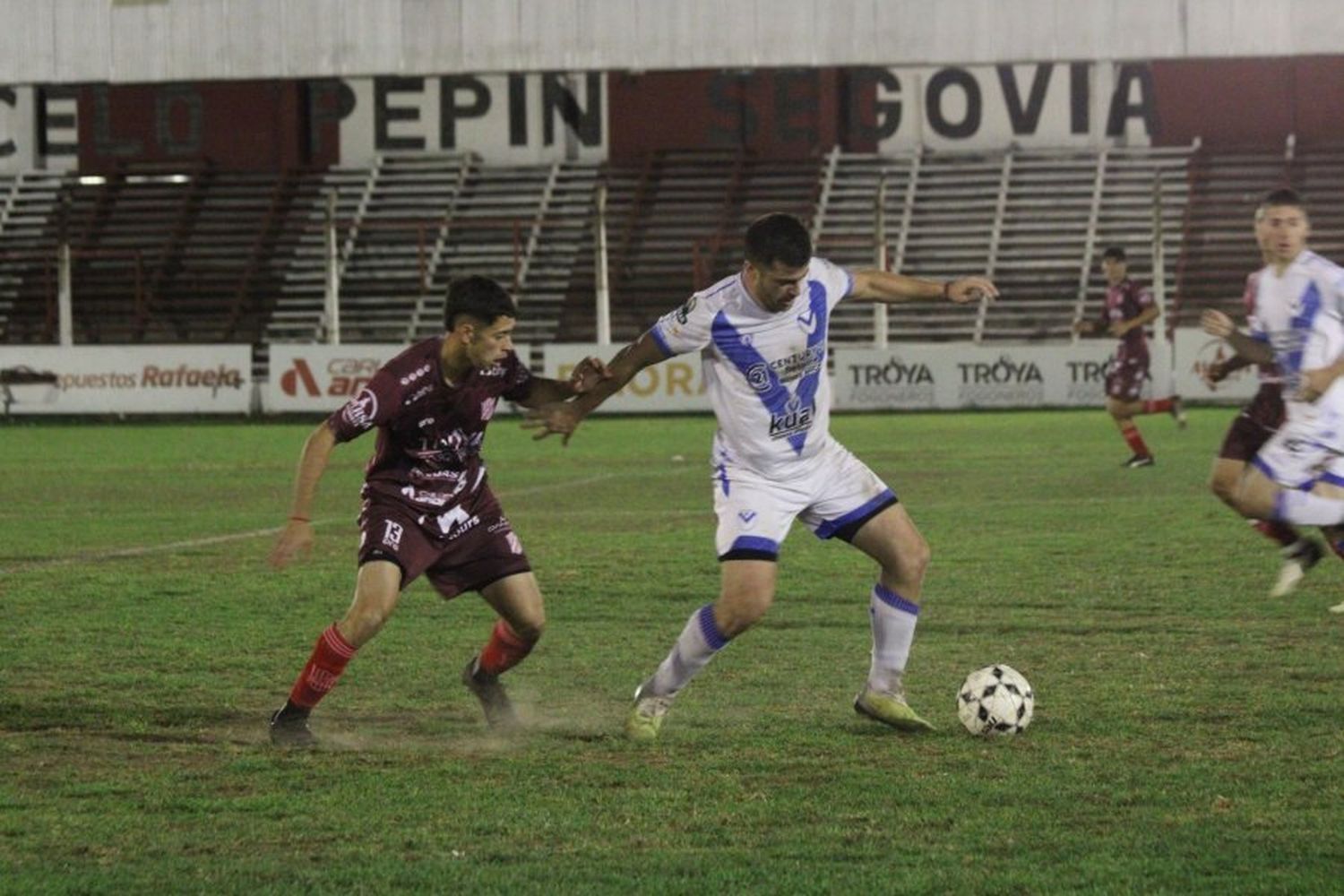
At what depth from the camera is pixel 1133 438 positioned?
21.6 metres

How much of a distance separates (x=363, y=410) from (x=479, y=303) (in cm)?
55

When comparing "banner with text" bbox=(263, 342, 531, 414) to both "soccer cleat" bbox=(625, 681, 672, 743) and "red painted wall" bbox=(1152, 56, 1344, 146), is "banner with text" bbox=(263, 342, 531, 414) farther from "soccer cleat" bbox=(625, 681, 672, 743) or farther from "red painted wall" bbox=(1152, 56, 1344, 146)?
"soccer cleat" bbox=(625, 681, 672, 743)

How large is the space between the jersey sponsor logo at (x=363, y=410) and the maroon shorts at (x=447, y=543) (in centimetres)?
37

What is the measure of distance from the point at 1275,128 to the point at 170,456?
26994 millimetres

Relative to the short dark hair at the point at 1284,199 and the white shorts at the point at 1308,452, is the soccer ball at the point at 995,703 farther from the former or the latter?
the short dark hair at the point at 1284,199

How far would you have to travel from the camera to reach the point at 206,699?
8.58m

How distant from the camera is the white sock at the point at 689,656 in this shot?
25.3 ft

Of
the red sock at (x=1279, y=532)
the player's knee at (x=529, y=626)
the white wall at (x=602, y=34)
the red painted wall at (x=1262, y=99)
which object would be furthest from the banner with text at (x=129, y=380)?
the player's knee at (x=529, y=626)

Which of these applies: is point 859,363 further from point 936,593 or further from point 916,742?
point 916,742

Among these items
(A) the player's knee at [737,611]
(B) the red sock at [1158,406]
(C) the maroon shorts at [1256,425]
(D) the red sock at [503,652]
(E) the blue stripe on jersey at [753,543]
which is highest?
(C) the maroon shorts at [1256,425]

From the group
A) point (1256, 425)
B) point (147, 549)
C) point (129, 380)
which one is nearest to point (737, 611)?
point (1256, 425)

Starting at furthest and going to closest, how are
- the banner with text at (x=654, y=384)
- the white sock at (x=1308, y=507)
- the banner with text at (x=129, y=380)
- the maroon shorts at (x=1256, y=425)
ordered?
the banner with text at (x=129, y=380) → the banner with text at (x=654, y=384) → the maroon shorts at (x=1256, y=425) → the white sock at (x=1308, y=507)

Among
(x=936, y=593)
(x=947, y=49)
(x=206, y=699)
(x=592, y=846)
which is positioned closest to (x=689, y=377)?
(x=947, y=49)

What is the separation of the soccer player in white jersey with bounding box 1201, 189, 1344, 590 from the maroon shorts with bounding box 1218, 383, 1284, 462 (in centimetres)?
93
